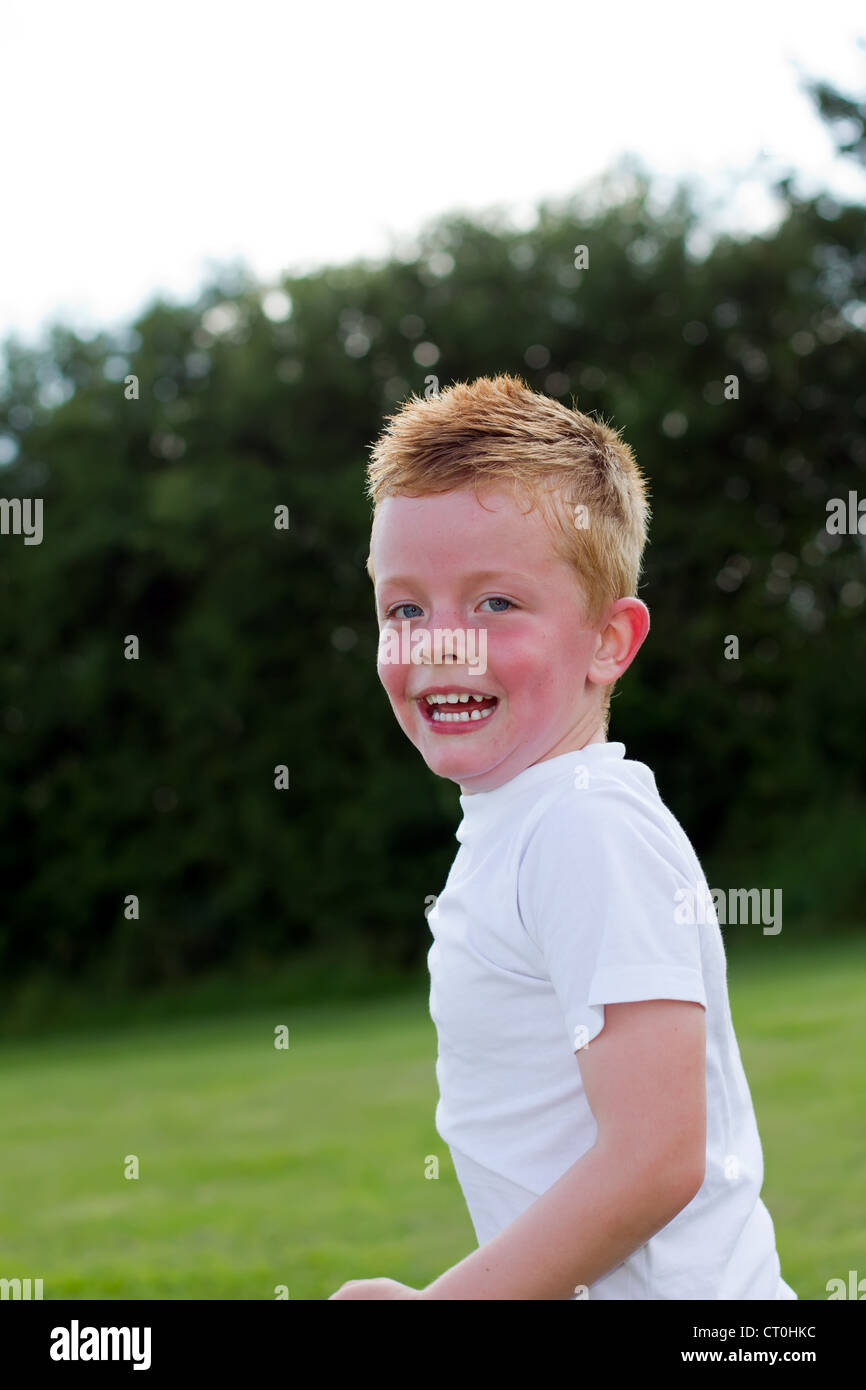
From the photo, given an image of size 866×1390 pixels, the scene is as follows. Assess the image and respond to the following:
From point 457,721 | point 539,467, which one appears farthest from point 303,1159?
point 539,467

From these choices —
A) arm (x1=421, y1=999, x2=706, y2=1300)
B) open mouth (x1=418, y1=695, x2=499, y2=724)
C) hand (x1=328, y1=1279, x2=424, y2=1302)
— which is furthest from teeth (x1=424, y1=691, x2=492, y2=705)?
hand (x1=328, y1=1279, x2=424, y2=1302)

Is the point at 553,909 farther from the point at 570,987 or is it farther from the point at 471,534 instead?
the point at 471,534

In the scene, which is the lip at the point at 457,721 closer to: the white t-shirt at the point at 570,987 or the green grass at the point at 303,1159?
the white t-shirt at the point at 570,987

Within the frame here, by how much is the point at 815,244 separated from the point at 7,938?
12.3m

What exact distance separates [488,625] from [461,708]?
0.10m

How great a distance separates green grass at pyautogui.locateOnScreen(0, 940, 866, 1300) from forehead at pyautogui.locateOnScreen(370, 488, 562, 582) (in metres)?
3.18

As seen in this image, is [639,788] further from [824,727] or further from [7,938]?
[7,938]

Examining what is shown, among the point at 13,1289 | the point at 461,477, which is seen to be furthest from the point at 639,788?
the point at 13,1289

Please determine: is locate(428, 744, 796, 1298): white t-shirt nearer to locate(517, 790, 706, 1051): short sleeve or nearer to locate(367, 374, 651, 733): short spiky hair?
locate(517, 790, 706, 1051): short sleeve

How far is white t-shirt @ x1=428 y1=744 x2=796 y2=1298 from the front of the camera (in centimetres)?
115

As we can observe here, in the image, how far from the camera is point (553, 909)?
117 centimetres

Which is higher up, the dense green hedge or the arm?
the dense green hedge

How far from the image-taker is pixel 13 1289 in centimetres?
432

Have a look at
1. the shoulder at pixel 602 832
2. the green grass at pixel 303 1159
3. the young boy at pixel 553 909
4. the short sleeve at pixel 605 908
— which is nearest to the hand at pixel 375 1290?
the young boy at pixel 553 909
